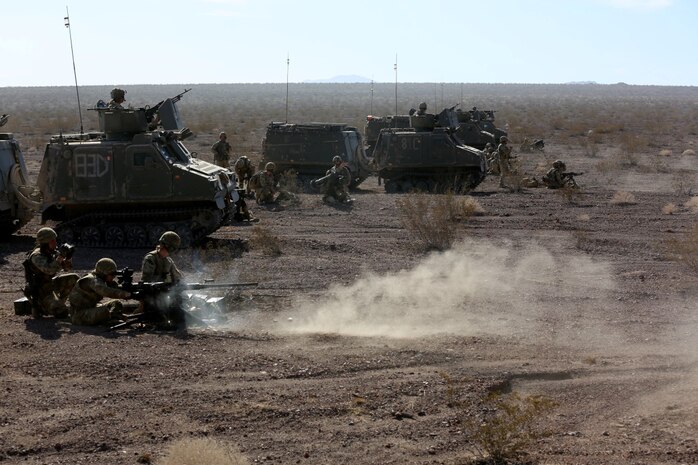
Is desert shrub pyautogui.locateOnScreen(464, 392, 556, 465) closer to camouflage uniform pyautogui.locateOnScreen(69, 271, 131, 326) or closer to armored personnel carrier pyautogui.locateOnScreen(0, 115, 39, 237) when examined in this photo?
camouflage uniform pyautogui.locateOnScreen(69, 271, 131, 326)

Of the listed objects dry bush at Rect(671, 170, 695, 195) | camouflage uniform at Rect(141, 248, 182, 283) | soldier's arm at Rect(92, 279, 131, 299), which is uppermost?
camouflage uniform at Rect(141, 248, 182, 283)

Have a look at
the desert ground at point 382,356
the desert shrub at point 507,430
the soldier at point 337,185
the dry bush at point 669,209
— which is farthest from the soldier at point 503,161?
the desert shrub at point 507,430

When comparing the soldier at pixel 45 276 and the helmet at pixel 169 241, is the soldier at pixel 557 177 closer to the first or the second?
the helmet at pixel 169 241

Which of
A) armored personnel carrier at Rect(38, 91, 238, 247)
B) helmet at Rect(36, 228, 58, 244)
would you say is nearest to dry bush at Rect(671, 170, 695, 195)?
armored personnel carrier at Rect(38, 91, 238, 247)

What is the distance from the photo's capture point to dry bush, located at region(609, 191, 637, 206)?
24.6 meters

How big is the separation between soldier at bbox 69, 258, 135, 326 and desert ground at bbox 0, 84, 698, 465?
284 millimetres

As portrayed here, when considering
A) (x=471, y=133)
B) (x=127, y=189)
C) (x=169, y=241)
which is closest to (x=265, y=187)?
(x=127, y=189)

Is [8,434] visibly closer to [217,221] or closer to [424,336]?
[424,336]

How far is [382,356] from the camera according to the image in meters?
10.6

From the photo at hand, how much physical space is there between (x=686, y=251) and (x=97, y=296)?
32.0ft

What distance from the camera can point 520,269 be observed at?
16.2 meters

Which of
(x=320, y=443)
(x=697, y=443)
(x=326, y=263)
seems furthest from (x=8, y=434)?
(x=326, y=263)

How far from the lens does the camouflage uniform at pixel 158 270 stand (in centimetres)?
1229

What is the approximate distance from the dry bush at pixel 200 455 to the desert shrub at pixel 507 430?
195cm
